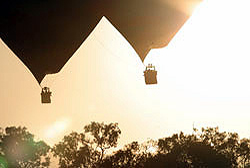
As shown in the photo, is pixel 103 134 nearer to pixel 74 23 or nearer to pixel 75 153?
pixel 75 153

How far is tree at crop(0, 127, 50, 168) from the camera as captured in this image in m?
39.2

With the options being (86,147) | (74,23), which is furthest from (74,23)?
(86,147)

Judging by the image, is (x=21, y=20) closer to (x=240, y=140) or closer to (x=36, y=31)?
(x=36, y=31)

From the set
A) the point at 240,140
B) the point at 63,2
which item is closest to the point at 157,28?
the point at 63,2

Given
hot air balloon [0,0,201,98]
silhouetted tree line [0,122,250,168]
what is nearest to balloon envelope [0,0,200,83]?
hot air balloon [0,0,201,98]

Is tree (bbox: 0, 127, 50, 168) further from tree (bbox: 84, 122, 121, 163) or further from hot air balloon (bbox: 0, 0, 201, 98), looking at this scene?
hot air balloon (bbox: 0, 0, 201, 98)

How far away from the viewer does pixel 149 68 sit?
1154cm

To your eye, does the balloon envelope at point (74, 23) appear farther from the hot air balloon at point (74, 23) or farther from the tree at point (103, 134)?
the tree at point (103, 134)

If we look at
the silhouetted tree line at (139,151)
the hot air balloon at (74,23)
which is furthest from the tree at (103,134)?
the hot air balloon at (74,23)

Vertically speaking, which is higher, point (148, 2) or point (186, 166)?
point (148, 2)

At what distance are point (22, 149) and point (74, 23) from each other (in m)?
31.8

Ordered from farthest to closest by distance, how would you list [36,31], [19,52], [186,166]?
[186,166] → [19,52] → [36,31]

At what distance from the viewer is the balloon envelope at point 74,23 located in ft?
33.0

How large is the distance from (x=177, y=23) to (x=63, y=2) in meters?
3.23
